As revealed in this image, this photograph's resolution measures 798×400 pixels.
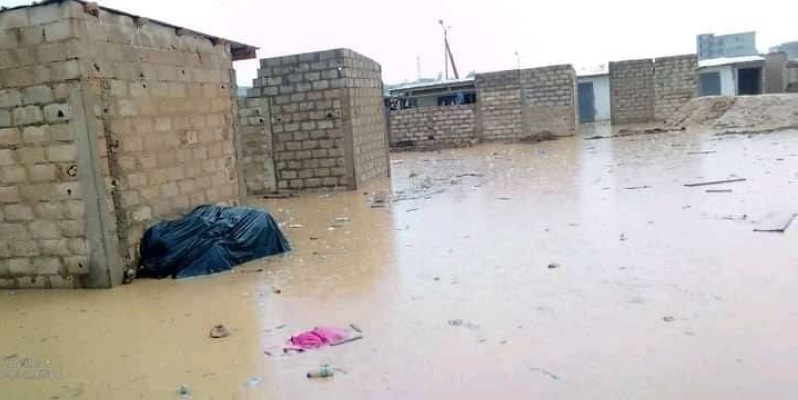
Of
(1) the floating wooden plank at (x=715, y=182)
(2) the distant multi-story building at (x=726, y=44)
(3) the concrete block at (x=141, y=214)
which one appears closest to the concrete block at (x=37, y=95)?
(3) the concrete block at (x=141, y=214)

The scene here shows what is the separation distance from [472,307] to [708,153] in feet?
35.2

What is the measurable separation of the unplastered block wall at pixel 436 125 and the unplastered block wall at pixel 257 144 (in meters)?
12.2

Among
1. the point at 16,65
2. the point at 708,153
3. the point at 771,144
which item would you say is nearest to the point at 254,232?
the point at 16,65

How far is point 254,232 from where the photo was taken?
6.73 meters

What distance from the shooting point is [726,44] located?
59969 mm

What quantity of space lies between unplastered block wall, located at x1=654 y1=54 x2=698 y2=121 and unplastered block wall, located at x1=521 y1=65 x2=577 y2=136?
4.12 m

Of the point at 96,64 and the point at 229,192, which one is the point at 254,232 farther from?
the point at 96,64

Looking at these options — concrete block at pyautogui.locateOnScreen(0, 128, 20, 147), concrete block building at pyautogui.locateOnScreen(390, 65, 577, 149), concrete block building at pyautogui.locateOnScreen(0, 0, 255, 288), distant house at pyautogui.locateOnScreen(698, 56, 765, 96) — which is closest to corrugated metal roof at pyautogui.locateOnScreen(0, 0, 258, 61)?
concrete block building at pyautogui.locateOnScreen(0, 0, 255, 288)

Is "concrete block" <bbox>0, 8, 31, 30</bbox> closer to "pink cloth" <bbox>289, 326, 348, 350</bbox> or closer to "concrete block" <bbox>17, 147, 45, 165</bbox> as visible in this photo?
"concrete block" <bbox>17, 147, 45, 165</bbox>

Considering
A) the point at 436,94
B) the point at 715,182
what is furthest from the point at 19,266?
the point at 436,94

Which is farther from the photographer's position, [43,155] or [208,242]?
[208,242]

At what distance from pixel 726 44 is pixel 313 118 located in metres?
59.3

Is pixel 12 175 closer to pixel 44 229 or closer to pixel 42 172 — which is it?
pixel 42 172

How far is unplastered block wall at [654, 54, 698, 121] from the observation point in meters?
24.9
